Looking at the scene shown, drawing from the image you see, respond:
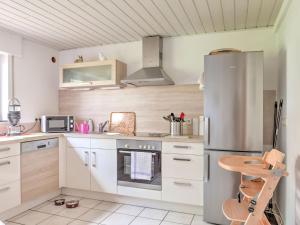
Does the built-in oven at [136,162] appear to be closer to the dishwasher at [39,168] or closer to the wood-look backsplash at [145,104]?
the wood-look backsplash at [145,104]

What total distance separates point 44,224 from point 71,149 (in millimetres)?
1010

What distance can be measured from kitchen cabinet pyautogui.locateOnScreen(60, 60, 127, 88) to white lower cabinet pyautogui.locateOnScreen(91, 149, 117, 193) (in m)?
0.98

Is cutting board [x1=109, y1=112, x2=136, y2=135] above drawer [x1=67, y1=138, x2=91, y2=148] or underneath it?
above

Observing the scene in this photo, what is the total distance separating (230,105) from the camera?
93.6 inches

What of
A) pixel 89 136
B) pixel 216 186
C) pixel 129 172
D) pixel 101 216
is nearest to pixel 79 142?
pixel 89 136

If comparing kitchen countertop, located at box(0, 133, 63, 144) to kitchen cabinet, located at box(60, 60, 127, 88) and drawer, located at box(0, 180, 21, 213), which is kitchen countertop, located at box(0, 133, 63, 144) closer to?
drawer, located at box(0, 180, 21, 213)

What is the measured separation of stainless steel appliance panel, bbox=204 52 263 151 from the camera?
2322 mm

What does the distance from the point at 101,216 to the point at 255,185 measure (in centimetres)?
166

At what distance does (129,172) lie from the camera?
9.64 feet

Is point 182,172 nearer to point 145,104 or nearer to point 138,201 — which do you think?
point 138,201

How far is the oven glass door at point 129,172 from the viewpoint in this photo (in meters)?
2.79

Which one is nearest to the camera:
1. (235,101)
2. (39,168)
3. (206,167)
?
(235,101)

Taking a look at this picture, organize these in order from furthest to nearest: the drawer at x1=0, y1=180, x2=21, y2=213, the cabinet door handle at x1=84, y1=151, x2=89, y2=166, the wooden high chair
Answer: the cabinet door handle at x1=84, y1=151, x2=89, y2=166, the drawer at x1=0, y1=180, x2=21, y2=213, the wooden high chair

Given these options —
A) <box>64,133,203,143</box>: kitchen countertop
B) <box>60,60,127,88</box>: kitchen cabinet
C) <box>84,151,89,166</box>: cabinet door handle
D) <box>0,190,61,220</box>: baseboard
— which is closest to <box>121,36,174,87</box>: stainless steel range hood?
<box>60,60,127,88</box>: kitchen cabinet
